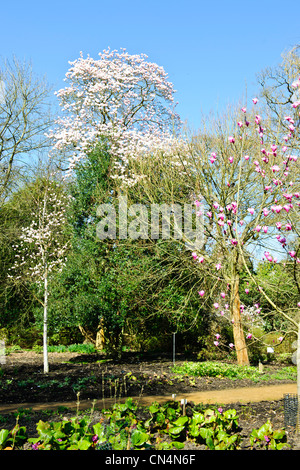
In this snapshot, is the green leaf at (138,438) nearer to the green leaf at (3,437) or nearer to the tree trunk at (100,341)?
the green leaf at (3,437)

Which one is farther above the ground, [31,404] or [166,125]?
[166,125]

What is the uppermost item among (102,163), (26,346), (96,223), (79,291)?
(102,163)

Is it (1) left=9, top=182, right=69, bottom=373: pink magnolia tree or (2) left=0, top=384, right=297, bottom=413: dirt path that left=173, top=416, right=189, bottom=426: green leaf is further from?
(1) left=9, top=182, right=69, bottom=373: pink magnolia tree

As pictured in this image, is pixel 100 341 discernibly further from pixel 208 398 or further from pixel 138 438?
pixel 138 438

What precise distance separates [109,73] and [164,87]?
2107 mm

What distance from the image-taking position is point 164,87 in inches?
631

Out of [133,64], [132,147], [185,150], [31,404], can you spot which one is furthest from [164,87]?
[31,404]

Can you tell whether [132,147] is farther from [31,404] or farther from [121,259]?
[31,404]

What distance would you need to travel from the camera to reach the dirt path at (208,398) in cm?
628
